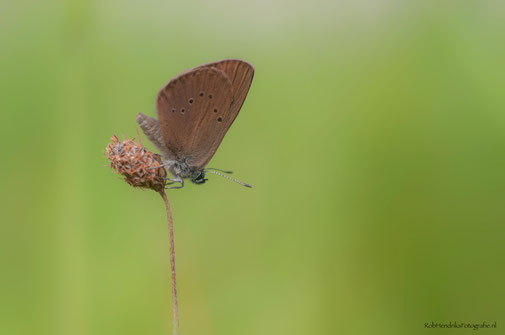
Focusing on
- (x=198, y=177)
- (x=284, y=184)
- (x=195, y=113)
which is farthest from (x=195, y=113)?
(x=284, y=184)

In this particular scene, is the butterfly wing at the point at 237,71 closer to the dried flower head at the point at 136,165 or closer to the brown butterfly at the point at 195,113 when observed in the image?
the brown butterfly at the point at 195,113

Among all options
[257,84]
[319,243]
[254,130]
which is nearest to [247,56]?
[257,84]

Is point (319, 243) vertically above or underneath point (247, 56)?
underneath

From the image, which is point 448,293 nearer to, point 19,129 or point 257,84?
point 257,84

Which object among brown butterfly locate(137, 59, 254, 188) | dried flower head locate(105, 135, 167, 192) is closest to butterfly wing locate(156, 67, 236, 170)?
brown butterfly locate(137, 59, 254, 188)

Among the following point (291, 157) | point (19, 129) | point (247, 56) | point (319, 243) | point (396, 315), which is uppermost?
point (247, 56)

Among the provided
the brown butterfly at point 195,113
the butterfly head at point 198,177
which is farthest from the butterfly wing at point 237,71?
the butterfly head at point 198,177

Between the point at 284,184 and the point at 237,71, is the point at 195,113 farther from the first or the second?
the point at 284,184
